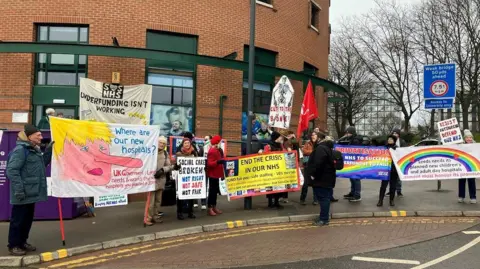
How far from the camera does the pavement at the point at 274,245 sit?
5874 mm

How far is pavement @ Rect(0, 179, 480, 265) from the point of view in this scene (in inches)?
281

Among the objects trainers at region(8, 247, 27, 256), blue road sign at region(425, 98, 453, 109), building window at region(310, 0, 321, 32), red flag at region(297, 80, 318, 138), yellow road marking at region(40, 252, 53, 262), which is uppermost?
building window at region(310, 0, 321, 32)

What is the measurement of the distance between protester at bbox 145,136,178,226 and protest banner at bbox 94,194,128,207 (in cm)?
62

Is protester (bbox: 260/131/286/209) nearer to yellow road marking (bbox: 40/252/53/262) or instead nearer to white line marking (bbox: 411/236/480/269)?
white line marking (bbox: 411/236/480/269)

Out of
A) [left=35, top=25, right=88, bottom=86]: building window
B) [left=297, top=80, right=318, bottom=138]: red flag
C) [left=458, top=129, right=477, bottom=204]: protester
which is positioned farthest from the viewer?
[left=35, top=25, right=88, bottom=86]: building window

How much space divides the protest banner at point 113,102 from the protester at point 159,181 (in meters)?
2.18

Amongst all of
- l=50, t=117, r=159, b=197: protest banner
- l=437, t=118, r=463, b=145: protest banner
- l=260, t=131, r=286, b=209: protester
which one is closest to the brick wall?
l=260, t=131, r=286, b=209: protester

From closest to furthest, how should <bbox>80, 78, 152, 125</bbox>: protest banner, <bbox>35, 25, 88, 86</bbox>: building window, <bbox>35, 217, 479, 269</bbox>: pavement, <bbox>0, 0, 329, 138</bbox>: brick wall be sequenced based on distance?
<bbox>35, 217, 479, 269</bbox>: pavement < <bbox>80, 78, 152, 125</bbox>: protest banner < <bbox>0, 0, 329, 138</bbox>: brick wall < <bbox>35, 25, 88, 86</bbox>: building window

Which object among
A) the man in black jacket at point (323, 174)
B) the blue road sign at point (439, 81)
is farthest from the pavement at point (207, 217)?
the blue road sign at point (439, 81)

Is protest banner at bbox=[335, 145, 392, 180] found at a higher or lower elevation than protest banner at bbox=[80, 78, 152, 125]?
lower

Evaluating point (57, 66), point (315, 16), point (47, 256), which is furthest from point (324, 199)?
point (315, 16)

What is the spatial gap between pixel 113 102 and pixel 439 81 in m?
9.63

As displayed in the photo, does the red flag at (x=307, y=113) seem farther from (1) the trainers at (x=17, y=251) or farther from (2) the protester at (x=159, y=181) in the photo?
(1) the trainers at (x=17, y=251)

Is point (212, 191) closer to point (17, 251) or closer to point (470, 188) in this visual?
point (17, 251)
